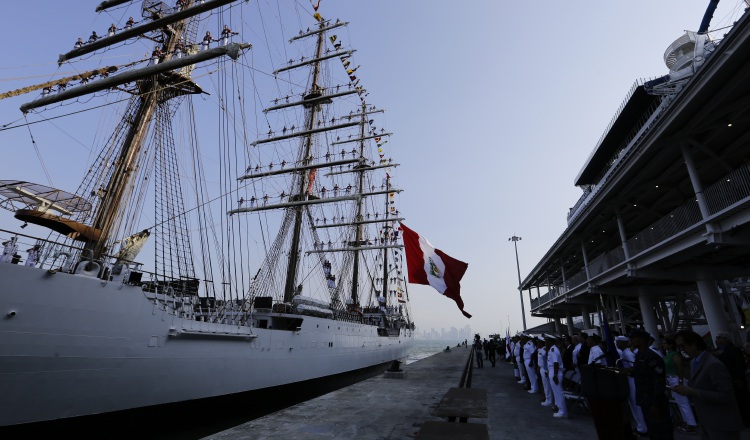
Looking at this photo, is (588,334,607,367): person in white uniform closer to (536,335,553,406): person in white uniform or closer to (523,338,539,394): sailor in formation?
(536,335,553,406): person in white uniform

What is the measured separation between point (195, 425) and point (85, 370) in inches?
168

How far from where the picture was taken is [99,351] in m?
8.55

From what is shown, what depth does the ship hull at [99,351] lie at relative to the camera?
7.49 metres

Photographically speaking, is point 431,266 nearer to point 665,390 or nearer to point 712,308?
point 665,390

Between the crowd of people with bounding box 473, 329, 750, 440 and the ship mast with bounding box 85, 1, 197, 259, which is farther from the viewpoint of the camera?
the ship mast with bounding box 85, 1, 197, 259

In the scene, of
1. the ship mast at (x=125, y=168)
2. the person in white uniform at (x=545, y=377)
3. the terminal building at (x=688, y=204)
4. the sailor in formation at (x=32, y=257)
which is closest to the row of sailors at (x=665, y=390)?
the person in white uniform at (x=545, y=377)

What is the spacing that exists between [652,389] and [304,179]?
2606 centimetres

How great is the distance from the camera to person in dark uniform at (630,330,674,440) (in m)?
3.71

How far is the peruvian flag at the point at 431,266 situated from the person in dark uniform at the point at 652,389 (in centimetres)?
901

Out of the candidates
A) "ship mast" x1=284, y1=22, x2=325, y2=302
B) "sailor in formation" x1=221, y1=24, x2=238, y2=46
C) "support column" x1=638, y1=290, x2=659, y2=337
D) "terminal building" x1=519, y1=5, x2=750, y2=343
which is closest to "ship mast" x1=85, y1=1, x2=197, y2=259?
"sailor in formation" x1=221, y1=24, x2=238, y2=46

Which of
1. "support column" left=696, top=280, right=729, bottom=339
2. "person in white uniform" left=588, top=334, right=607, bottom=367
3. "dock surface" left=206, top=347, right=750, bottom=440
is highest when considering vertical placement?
"support column" left=696, top=280, right=729, bottom=339

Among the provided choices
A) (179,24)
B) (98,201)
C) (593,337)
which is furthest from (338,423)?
(179,24)

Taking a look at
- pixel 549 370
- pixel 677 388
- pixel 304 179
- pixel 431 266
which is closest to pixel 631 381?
pixel 549 370

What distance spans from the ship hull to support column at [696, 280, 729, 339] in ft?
53.2
